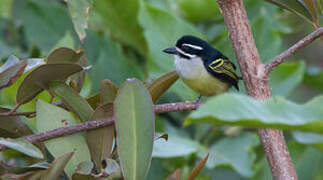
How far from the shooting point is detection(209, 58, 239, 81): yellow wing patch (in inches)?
104

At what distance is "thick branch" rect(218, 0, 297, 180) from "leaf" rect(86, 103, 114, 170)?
1.16ft

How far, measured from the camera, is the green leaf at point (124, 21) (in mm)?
3396

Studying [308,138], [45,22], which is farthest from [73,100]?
[45,22]

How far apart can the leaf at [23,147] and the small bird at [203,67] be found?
1.28 metres

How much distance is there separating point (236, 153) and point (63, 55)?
1.59 m

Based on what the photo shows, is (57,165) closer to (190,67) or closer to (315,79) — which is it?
(190,67)

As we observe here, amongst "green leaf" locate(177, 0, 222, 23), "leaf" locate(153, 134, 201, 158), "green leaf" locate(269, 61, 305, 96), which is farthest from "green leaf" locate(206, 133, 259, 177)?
"green leaf" locate(177, 0, 222, 23)

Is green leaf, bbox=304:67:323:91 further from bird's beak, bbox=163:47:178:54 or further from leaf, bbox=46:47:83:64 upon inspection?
leaf, bbox=46:47:83:64

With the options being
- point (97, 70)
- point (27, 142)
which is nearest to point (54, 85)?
point (27, 142)

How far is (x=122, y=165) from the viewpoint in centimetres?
136

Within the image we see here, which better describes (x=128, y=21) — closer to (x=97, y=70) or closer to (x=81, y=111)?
(x=97, y=70)

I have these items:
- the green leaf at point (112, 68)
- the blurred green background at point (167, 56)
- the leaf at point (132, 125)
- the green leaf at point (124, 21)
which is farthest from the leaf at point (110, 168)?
the green leaf at point (124, 21)

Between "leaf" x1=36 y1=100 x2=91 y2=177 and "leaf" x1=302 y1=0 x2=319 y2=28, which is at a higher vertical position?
"leaf" x1=302 y1=0 x2=319 y2=28

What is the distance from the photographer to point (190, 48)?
277 centimetres
